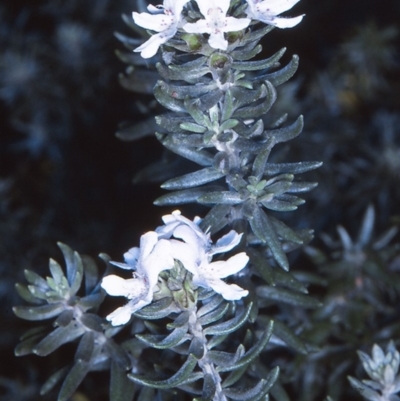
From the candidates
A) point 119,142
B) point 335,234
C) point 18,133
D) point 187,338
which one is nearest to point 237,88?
point 187,338

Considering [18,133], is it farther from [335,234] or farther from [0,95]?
[335,234]

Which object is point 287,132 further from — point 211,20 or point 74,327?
point 74,327

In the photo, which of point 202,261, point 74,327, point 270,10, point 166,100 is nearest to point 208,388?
point 202,261

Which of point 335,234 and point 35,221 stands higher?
point 35,221

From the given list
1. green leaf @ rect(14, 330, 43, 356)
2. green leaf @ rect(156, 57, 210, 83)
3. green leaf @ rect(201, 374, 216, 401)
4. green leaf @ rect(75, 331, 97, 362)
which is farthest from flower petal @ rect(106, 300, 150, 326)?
green leaf @ rect(156, 57, 210, 83)

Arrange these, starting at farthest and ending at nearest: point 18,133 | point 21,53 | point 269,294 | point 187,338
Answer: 1. point 18,133
2. point 21,53
3. point 269,294
4. point 187,338

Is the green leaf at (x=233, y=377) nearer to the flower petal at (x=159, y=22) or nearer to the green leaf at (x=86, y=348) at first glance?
the green leaf at (x=86, y=348)

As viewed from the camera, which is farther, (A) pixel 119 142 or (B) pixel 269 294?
(A) pixel 119 142
